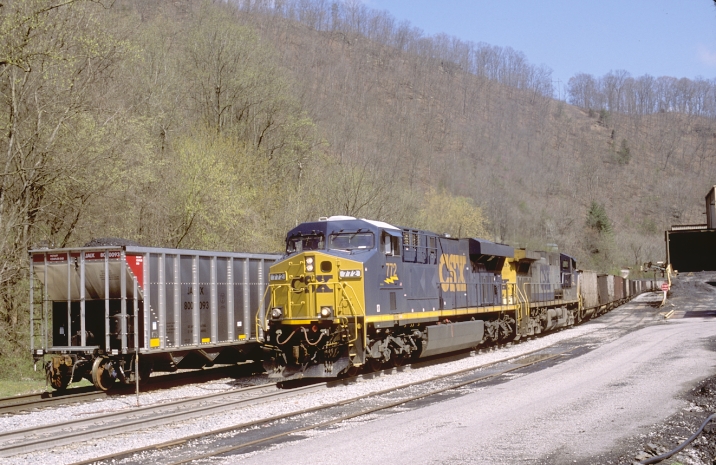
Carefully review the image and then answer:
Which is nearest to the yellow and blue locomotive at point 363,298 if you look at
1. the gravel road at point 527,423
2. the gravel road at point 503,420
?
the gravel road at point 503,420

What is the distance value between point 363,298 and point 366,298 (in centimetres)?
13

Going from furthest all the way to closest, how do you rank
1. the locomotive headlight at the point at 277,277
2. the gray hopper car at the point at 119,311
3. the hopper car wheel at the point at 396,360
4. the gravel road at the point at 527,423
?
the hopper car wheel at the point at 396,360
the locomotive headlight at the point at 277,277
the gray hopper car at the point at 119,311
the gravel road at the point at 527,423

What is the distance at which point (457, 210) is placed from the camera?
7138 centimetres

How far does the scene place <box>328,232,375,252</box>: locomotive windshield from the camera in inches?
676

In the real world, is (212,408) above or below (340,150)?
below

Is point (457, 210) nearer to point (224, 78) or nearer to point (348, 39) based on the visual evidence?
point (224, 78)

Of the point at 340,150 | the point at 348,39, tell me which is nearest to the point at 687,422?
the point at 340,150

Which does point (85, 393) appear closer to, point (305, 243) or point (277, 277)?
point (277, 277)

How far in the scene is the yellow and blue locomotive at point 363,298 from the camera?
16.5m

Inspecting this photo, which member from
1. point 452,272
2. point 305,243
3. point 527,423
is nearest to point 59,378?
point 305,243

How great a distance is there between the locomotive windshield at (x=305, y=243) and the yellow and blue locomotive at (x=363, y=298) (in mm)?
24

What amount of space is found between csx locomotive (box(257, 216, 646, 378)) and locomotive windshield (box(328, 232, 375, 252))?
2 cm

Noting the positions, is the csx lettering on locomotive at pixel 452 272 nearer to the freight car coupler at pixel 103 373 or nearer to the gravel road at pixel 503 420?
the gravel road at pixel 503 420

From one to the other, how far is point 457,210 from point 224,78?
34954 mm
